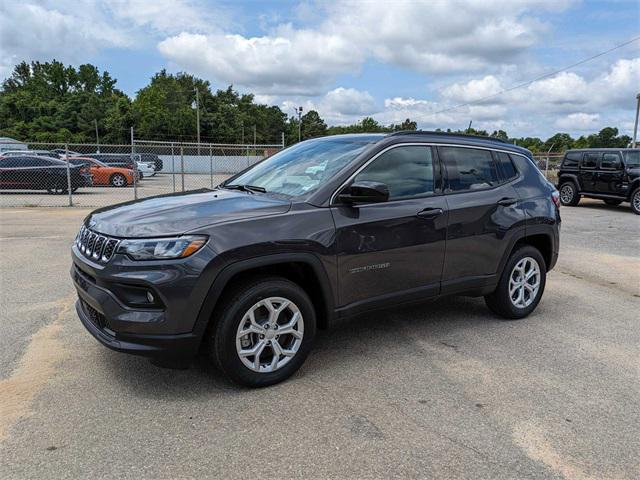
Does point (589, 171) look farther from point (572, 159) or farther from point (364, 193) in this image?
point (364, 193)

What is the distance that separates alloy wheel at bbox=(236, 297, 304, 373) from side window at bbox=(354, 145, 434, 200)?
115cm

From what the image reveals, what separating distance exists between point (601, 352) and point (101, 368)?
13.0ft

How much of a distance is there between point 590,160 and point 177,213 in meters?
15.9

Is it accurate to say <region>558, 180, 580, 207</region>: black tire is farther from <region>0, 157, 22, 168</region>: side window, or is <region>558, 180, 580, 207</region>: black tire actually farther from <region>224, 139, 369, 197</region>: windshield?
<region>0, 157, 22, 168</region>: side window

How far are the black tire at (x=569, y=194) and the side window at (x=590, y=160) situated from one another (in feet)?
2.55

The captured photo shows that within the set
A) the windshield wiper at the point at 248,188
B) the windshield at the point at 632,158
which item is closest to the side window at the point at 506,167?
the windshield wiper at the point at 248,188

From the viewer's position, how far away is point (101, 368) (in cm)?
372

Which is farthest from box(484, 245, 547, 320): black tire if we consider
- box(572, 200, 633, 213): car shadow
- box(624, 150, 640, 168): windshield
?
box(572, 200, 633, 213): car shadow

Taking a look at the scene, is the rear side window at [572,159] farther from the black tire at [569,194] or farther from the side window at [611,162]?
the side window at [611,162]

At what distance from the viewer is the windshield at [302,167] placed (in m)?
3.96

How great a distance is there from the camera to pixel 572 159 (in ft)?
54.8

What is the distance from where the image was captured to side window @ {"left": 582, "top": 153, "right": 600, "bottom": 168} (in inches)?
624

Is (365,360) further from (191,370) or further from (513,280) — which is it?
(513,280)

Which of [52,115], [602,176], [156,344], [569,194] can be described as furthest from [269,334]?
[52,115]
